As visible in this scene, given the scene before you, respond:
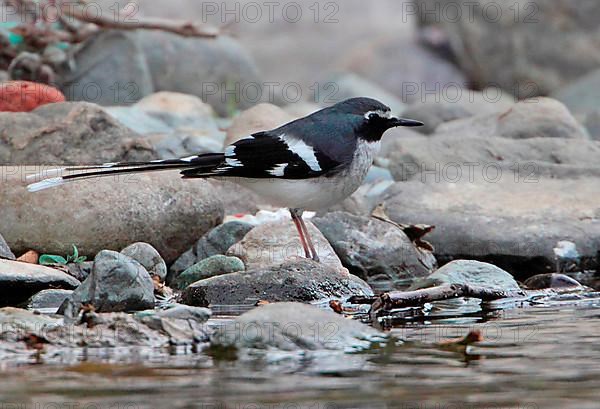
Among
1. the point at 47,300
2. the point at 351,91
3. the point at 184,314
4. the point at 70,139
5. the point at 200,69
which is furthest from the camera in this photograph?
the point at 351,91

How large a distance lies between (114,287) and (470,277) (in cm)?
234

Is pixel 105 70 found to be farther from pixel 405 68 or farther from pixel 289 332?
pixel 289 332

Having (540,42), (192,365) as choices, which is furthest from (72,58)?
(192,365)

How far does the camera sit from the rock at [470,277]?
797 cm

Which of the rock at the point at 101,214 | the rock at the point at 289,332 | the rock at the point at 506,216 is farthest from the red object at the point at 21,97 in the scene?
the rock at the point at 289,332

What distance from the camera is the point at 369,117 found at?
8.40 metres

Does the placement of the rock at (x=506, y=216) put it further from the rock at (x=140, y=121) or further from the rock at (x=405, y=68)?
the rock at (x=405, y=68)

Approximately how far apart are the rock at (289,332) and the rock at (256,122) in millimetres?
4575

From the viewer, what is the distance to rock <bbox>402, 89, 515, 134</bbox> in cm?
1388

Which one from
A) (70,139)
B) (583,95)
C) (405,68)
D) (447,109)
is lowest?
(70,139)

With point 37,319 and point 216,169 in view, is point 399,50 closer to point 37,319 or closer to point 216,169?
point 216,169

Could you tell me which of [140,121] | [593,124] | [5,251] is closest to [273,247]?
[5,251]

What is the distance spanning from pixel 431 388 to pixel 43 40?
9163 millimetres

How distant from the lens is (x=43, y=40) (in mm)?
13430
